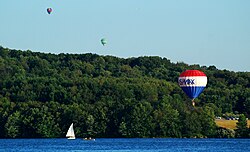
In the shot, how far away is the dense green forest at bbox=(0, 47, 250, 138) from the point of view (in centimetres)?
12344

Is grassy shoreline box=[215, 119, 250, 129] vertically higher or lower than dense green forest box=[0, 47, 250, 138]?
lower

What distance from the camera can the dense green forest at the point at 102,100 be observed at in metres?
123

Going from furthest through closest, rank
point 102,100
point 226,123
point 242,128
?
point 102,100 < point 226,123 < point 242,128

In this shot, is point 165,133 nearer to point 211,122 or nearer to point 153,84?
point 211,122

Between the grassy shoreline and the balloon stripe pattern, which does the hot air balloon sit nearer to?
the balloon stripe pattern

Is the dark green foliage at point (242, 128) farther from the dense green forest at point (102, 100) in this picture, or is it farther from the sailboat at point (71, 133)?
the sailboat at point (71, 133)

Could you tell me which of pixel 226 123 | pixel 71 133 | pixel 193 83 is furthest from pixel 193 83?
pixel 226 123

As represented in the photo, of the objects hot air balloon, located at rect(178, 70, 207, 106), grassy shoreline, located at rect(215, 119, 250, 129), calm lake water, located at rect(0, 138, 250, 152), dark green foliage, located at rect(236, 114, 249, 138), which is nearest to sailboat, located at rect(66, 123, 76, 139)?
calm lake water, located at rect(0, 138, 250, 152)

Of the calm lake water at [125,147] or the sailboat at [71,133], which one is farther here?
the sailboat at [71,133]

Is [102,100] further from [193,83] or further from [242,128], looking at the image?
[193,83]

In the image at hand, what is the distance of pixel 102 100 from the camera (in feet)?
458

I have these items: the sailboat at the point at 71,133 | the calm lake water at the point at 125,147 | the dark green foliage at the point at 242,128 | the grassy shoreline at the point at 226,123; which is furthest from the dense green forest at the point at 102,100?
the calm lake water at the point at 125,147

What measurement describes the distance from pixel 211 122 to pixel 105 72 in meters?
56.6

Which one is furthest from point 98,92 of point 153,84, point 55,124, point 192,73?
point 192,73
